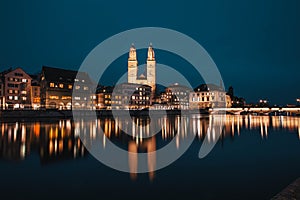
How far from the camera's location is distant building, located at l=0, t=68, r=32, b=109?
68.4 meters

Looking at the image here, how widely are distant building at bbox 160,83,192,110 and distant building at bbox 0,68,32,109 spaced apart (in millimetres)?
80477

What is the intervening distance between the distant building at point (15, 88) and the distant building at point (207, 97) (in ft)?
287

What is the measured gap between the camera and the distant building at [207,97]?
128 meters

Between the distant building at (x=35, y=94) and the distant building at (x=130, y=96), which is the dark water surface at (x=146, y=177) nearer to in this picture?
the distant building at (x=35, y=94)

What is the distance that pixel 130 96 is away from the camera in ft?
347

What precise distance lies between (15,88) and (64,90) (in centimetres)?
1509

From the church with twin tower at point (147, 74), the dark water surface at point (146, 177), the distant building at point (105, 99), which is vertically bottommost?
the dark water surface at point (146, 177)

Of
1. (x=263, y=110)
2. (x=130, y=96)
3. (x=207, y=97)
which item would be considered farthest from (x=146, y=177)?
(x=207, y=97)

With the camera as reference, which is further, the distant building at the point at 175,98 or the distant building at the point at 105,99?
the distant building at the point at 175,98

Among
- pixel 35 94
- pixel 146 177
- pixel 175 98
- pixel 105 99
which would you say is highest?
pixel 175 98

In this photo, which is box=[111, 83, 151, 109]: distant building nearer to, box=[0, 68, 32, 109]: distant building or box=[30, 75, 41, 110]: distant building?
box=[30, 75, 41, 110]: distant building

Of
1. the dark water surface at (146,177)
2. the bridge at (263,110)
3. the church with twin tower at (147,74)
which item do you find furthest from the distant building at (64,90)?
the church with twin tower at (147,74)

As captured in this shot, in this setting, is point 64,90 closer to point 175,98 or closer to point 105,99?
point 105,99

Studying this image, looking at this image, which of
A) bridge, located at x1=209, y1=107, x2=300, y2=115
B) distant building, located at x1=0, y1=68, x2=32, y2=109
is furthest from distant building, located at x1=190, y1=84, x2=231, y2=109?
distant building, located at x1=0, y1=68, x2=32, y2=109
